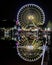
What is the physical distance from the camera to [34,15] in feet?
4.66

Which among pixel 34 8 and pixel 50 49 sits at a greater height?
pixel 34 8

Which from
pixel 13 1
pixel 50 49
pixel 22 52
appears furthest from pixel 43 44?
pixel 13 1

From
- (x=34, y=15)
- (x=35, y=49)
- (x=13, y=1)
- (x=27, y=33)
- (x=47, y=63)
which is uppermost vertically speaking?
(x=13, y=1)

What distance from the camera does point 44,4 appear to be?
1.42m

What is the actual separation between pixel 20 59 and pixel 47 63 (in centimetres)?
20

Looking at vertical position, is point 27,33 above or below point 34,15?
below

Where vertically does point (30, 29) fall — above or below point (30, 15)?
below

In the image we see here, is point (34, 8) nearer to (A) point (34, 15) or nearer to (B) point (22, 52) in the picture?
(A) point (34, 15)

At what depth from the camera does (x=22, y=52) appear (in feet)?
4.63

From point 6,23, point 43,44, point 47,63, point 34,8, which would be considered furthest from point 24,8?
point 47,63

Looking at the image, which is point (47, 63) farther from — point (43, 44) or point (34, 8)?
point (34, 8)

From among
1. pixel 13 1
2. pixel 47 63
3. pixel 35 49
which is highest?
pixel 13 1

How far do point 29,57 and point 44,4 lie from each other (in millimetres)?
416

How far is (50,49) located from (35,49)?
11 centimetres
